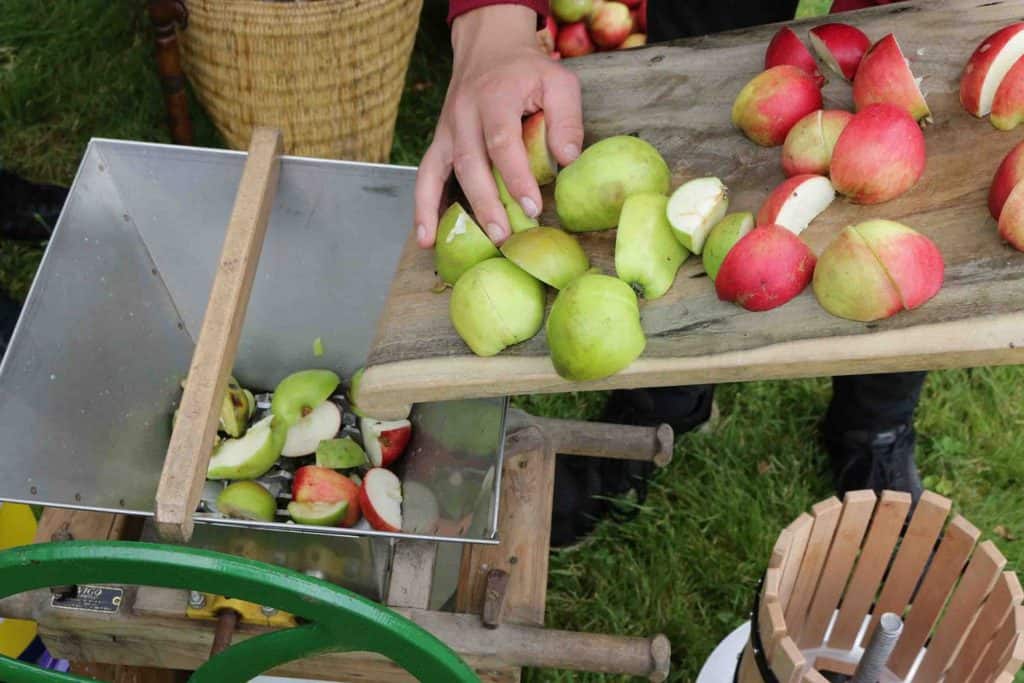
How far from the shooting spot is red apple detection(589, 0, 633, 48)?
277cm

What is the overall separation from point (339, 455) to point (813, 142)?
33.8 inches

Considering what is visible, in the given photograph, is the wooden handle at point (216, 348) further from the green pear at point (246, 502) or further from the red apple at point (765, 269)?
the red apple at point (765, 269)

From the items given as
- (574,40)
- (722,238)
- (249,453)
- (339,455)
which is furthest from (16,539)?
(574,40)

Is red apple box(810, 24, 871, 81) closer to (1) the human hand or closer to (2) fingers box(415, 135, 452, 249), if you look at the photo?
(1) the human hand

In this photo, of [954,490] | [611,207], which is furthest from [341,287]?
[954,490]

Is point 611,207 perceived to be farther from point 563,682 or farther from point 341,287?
point 563,682

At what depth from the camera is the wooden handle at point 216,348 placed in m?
1.10

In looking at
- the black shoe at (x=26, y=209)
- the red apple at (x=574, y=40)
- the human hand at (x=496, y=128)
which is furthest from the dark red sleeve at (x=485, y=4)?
the black shoe at (x=26, y=209)

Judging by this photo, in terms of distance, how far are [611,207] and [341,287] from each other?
658mm

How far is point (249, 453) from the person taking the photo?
1579 mm

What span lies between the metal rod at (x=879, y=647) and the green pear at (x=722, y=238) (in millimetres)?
464

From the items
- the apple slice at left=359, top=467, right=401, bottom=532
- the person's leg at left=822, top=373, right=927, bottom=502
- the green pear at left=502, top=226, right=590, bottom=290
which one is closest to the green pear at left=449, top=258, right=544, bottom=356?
the green pear at left=502, top=226, right=590, bottom=290

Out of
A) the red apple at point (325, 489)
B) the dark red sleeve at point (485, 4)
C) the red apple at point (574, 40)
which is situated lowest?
the red apple at point (325, 489)

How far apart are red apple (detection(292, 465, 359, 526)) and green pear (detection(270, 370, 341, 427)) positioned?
15cm
